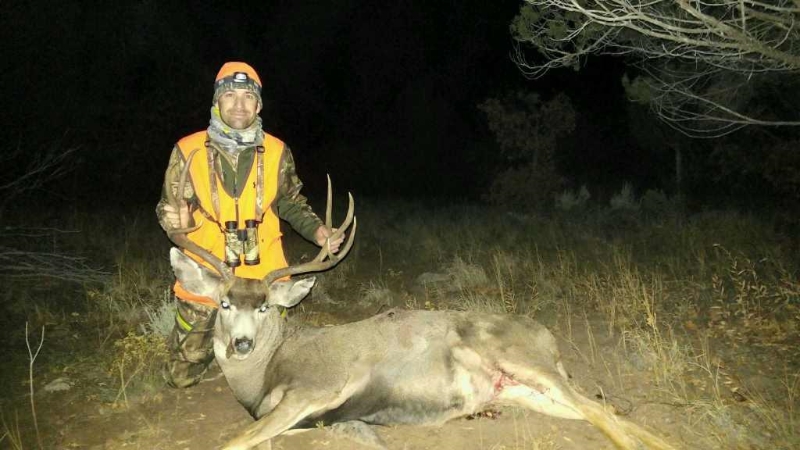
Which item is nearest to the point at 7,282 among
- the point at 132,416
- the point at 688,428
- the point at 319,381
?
the point at 132,416

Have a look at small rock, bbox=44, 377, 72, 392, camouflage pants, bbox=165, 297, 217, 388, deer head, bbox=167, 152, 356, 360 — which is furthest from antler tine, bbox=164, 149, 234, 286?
small rock, bbox=44, 377, 72, 392

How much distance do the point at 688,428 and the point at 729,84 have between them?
606cm

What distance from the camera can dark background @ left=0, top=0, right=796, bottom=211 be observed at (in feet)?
45.4

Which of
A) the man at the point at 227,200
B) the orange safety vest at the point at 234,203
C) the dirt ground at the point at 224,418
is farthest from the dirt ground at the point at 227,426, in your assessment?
the orange safety vest at the point at 234,203

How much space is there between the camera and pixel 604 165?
2906 cm

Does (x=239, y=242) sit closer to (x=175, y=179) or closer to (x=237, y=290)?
(x=237, y=290)

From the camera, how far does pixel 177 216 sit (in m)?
4.36

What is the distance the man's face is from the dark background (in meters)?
9.63

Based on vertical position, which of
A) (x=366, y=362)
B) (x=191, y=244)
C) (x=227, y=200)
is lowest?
(x=366, y=362)

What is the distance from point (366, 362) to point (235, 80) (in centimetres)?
228

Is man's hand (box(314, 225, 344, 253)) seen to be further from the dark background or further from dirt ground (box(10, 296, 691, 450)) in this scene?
the dark background

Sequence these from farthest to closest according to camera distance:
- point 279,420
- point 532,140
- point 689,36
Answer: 1. point 532,140
2. point 689,36
3. point 279,420

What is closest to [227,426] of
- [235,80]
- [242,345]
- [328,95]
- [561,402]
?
[242,345]

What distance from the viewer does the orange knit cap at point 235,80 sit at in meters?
4.57
